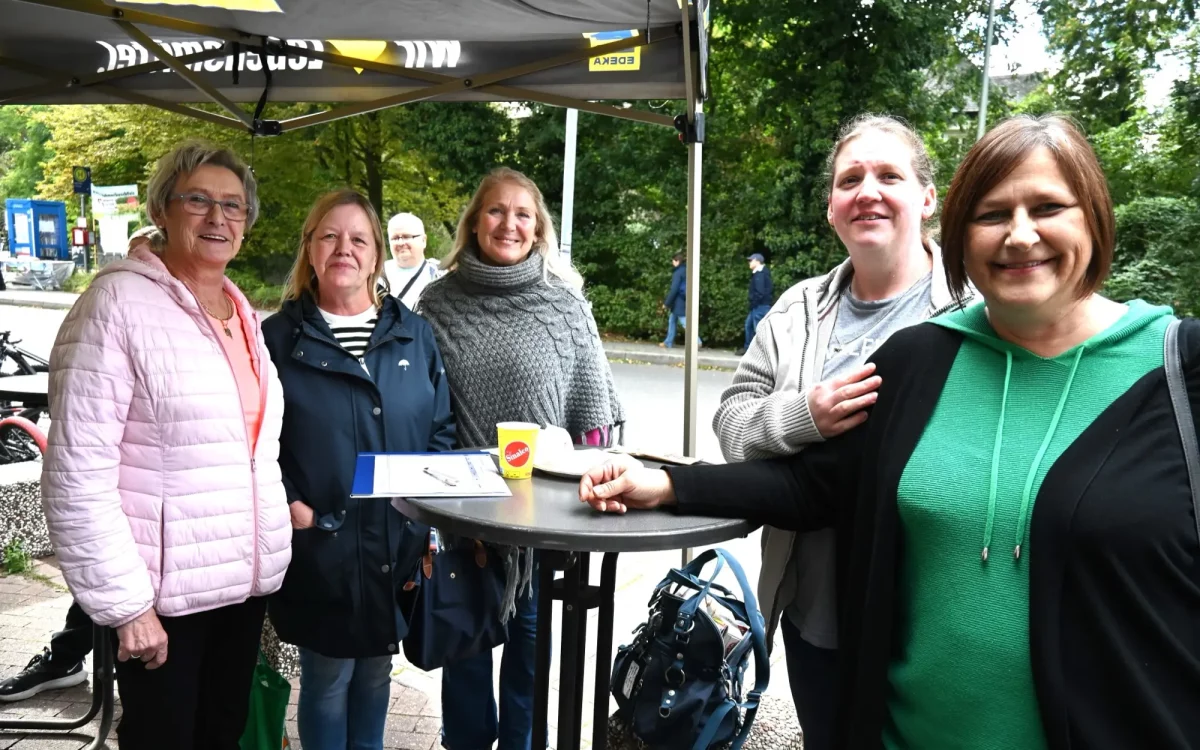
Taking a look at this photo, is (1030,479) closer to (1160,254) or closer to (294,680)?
(294,680)

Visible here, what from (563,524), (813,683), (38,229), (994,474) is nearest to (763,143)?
(813,683)

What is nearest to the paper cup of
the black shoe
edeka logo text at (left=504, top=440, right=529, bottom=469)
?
edeka logo text at (left=504, top=440, right=529, bottom=469)

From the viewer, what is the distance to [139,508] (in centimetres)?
202

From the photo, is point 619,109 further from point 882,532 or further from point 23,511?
point 23,511

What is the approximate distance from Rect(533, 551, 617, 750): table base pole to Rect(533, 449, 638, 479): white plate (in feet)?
0.64

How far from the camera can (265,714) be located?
103 inches

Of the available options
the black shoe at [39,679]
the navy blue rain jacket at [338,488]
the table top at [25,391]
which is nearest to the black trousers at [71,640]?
the black shoe at [39,679]

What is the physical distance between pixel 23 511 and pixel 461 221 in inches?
140

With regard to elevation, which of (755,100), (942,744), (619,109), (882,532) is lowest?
(942,744)

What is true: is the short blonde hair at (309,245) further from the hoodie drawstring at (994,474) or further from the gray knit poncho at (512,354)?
the hoodie drawstring at (994,474)

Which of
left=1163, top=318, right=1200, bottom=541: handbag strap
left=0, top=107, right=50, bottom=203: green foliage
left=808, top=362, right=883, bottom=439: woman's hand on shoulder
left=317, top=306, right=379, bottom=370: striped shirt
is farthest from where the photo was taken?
left=0, top=107, right=50, bottom=203: green foliage

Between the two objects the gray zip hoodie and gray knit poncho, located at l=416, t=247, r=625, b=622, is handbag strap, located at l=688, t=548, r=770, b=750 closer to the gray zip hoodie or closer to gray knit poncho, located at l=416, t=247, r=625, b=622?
the gray zip hoodie

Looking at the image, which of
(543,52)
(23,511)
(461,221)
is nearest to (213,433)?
(461,221)

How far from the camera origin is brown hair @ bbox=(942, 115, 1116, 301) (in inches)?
51.2
